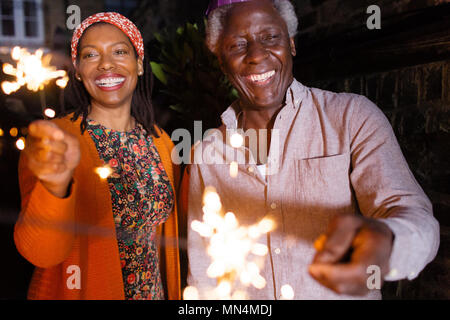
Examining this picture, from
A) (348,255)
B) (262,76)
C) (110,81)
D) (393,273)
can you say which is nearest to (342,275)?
(348,255)

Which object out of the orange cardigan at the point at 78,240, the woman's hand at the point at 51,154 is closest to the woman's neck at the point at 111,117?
the orange cardigan at the point at 78,240

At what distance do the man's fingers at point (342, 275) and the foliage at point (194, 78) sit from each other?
1.97 m

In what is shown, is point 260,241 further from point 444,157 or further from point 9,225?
point 9,225

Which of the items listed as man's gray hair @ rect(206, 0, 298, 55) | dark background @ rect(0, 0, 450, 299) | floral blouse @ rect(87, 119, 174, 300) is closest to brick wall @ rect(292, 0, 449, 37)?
dark background @ rect(0, 0, 450, 299)

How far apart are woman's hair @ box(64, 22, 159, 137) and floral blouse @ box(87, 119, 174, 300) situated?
14cm

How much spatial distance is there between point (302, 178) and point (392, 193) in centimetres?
36

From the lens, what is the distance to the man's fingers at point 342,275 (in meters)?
0.74

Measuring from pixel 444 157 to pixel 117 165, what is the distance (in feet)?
5.45

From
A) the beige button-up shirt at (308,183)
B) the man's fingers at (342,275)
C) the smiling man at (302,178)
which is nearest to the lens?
the man's fingers at (342,275)

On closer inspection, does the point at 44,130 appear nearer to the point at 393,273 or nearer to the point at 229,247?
the point at 229,247
